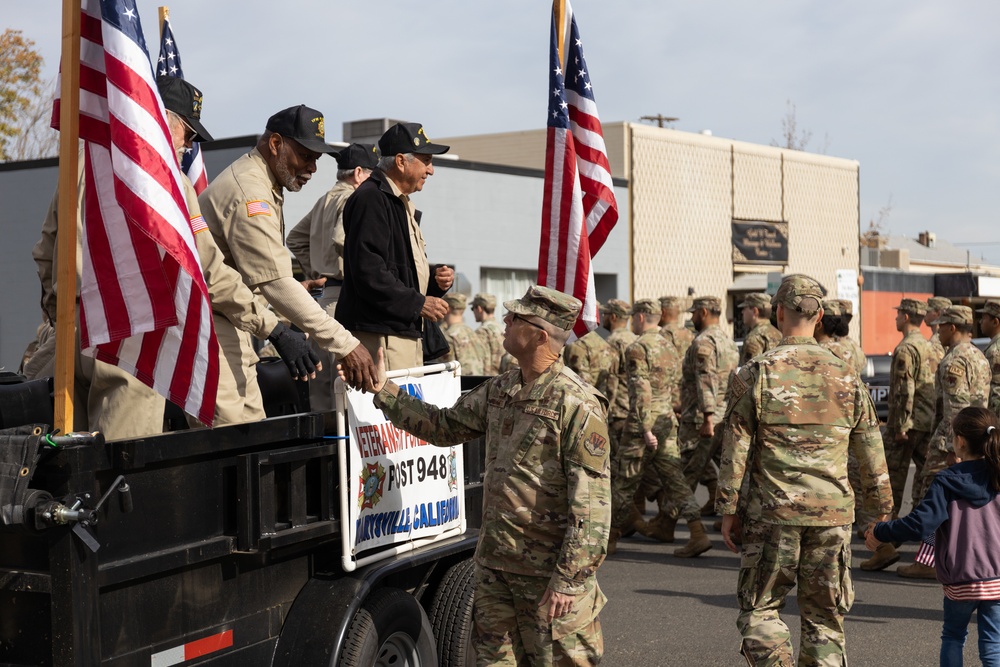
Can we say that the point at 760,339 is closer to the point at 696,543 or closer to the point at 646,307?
the point at 646,307

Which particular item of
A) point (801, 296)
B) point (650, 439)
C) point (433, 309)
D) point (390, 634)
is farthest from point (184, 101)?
Answer: point (650, 439)

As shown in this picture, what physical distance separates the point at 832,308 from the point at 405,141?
576 centimetres

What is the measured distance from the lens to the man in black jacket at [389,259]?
525 cm

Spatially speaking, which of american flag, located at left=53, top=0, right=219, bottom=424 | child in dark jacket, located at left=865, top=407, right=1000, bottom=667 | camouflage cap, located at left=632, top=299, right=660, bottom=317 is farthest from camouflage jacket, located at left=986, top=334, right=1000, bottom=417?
american flag, located at left=53, top=0, right=219, bottom=424

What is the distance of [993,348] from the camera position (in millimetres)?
10219

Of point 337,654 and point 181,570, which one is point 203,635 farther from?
point 337,654

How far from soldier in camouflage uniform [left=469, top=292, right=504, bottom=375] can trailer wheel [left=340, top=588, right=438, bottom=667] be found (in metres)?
10.4

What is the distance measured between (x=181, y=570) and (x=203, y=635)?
0.24m

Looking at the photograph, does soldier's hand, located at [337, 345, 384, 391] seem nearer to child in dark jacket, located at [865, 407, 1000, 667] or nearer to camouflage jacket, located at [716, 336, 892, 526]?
camouflage jacket, located at [716, 336, 892, 526]

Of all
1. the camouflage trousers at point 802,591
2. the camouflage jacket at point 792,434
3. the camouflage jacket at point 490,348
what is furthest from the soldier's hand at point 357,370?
the camouflage jacket at point 490,348

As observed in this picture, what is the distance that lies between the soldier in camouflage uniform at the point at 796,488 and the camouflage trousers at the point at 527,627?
51.1 inches

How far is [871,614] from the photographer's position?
798 centimetres

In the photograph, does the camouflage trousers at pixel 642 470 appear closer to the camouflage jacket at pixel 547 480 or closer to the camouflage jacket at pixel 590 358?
the camouflage jacket at pixel 590 358

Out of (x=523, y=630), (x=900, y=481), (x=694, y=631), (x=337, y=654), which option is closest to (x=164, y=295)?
(x=337, y=654)
